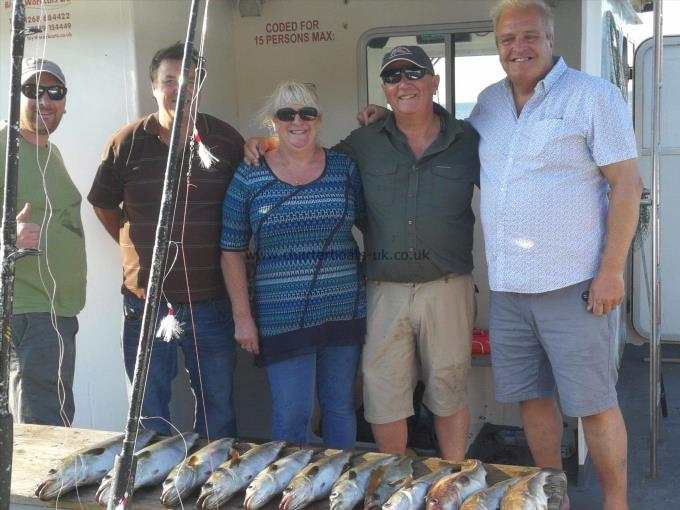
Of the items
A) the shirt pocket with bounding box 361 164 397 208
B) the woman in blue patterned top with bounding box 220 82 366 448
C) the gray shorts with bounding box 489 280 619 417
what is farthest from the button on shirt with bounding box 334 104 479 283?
the gray shorts with bounding box 489 280 619 417

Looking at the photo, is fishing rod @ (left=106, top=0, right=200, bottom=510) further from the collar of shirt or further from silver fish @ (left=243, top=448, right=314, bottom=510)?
the collar of shirt

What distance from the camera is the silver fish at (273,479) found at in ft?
8.63

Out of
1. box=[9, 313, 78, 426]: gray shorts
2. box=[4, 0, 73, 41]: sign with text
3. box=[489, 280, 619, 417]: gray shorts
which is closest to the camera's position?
box=[489, 280, 619, 417]: gray shorts

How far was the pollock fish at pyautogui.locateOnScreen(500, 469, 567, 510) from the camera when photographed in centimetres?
244

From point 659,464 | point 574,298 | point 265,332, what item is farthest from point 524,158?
point 659,464

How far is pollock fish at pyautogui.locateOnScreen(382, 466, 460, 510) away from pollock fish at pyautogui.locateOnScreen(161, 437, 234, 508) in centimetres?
69

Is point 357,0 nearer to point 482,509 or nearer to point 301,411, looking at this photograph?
point 301,411

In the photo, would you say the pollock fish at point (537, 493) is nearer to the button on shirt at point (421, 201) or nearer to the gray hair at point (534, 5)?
the button on shirt at point (421, 201)

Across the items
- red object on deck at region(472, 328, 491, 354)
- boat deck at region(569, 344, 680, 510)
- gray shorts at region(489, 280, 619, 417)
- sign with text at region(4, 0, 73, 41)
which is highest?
sign with text at region(4, 0, 73, 41)

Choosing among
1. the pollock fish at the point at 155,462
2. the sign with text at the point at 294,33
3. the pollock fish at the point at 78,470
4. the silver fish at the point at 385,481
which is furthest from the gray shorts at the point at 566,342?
the sign with text at the point at 294,33

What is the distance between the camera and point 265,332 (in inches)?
141

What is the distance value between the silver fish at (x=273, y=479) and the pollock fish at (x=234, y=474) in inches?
2.7

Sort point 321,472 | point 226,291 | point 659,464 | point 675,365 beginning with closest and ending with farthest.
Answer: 1. point 321,472
2. point 226,291
3. point 659,464
4. point 675,365

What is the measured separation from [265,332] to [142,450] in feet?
2.75
